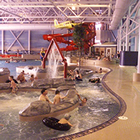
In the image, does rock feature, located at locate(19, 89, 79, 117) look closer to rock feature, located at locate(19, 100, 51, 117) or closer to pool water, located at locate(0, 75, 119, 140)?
rock feature, located at locate(19, 100, 51, 117)

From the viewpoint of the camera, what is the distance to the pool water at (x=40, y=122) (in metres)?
3.92

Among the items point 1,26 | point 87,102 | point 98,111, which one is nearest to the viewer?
point 98,111

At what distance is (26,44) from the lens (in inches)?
1404

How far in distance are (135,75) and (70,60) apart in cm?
1271

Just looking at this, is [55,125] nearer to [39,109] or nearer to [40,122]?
[40,122]

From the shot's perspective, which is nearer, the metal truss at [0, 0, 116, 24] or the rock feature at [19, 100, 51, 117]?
the rock feature at [19, 100, 51, 117]

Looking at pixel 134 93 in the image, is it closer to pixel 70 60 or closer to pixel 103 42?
pixel 70 60

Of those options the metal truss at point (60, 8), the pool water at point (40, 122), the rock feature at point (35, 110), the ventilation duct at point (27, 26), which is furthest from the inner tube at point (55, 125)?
the ventilation duct at point (27, 26)

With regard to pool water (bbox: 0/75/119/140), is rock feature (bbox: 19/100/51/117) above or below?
above

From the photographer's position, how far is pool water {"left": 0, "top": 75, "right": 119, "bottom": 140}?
3.92m

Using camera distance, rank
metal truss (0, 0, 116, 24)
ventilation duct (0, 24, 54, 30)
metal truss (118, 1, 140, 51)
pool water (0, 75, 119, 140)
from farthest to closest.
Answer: ventilation duct (0, 24, 54, 30) < metal truss (0, 0, 116, 24) < metal truss (118, 1, 140, 51) < pool water (0, 75, 119, 140)

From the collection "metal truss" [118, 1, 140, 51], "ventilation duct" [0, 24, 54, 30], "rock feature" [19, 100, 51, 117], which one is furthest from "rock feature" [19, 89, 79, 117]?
"ventilation duct" [0, 24, 54, 30]

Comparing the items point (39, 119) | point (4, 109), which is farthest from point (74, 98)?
point (4, 109)

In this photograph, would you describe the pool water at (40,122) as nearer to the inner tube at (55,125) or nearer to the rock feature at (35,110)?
the inner tube at (55,125)
